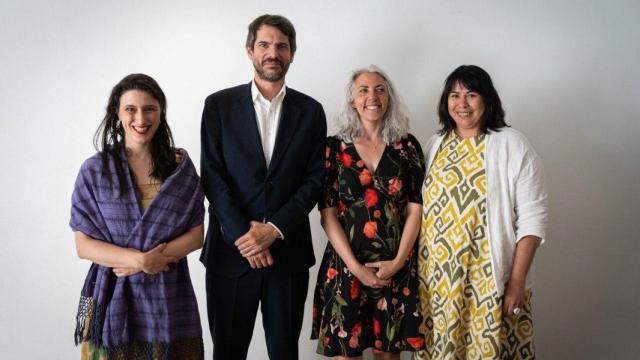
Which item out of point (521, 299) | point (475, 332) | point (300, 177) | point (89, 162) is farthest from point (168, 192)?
point (521, 299)

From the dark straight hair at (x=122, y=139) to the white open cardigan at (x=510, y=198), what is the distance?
1.33 meters

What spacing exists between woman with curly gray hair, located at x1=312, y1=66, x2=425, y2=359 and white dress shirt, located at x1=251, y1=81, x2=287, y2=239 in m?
0.27

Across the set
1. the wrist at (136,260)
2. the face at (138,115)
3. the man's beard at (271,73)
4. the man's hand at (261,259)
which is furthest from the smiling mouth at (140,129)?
the man's hand at (261,259)

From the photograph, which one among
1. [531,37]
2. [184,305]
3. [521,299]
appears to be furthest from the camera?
[531,37]

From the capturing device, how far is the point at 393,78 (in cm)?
267

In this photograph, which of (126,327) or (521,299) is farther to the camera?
(521,299)

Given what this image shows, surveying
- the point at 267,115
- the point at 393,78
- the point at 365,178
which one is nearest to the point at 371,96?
the point at 365,178

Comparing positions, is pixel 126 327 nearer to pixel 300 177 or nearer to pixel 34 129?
pixel 300 177

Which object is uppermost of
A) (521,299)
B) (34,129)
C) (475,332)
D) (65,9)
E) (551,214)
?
(65,9)

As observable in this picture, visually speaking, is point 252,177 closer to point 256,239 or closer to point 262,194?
point 262,194

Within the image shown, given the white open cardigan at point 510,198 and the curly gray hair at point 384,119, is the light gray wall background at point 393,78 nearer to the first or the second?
the curly gray hair at point 384,119

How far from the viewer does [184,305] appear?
5.91 feet

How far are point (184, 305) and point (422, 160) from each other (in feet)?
4.04

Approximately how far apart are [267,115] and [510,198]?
3.69 feet
